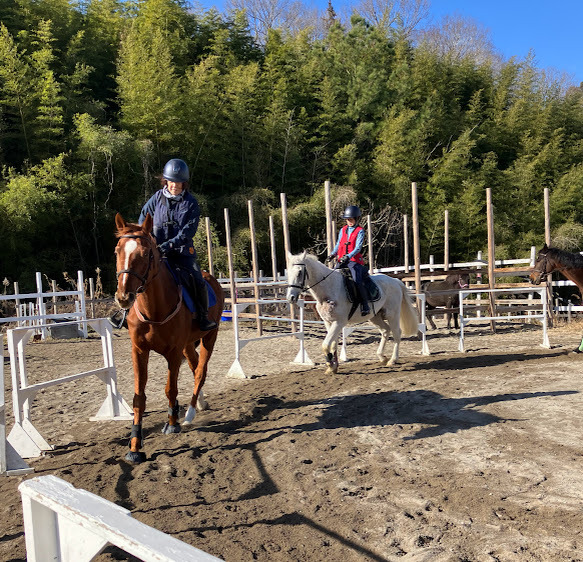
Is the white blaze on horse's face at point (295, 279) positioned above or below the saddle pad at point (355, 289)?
above

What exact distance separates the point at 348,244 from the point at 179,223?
3.61 meters

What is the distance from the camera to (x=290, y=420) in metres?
5.25

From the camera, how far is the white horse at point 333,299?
23.4 feet

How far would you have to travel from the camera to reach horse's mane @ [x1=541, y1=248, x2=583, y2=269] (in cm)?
897

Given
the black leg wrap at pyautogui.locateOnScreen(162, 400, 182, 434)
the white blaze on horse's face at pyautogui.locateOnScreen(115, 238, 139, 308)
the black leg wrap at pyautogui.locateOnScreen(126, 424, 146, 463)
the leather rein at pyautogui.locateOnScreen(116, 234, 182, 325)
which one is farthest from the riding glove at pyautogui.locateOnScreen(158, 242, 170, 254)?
the black leg wrap at pyautogui.locateOnScreen(126, 424, 146, 463)

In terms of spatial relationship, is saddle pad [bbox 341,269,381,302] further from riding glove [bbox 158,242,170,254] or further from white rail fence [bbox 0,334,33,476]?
white rail fence [bbox 0,334,33,476]

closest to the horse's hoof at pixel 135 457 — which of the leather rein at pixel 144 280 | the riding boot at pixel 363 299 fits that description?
the leather rein at pixel 144 280

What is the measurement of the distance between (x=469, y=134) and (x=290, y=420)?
81.8 ft

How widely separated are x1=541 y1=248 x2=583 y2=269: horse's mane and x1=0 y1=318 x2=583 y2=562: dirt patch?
2.41 m

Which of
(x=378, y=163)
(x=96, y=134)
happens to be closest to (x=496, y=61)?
(x=378, y=163)

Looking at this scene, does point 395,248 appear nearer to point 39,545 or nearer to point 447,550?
point 447,550

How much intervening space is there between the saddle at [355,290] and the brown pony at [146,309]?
307 cm

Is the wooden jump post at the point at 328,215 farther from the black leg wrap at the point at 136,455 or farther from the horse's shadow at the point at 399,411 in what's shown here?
the black leg wrap at the point at 136,455

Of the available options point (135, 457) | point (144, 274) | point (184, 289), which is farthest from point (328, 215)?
point (135, 457)
